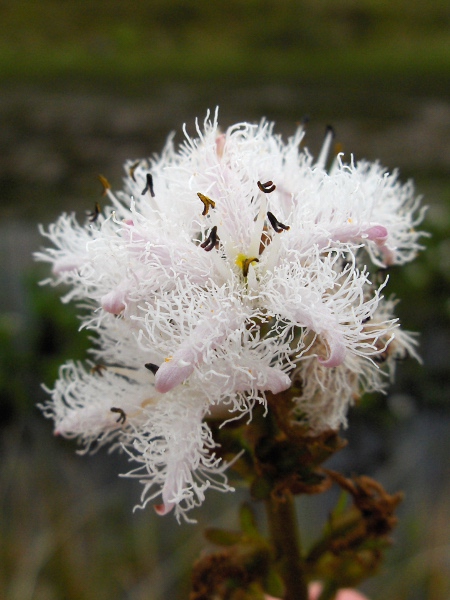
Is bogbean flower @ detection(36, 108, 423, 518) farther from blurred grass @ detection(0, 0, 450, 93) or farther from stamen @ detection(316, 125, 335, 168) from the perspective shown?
blurred grass @ detection(0, 0, 450, 93)

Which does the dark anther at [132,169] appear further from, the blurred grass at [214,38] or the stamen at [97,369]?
the blurred grass at [214,38]

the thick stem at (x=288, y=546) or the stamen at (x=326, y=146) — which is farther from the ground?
the stamen at (x=326, y=146)

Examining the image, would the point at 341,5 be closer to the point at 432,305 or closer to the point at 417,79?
the point at 417,79

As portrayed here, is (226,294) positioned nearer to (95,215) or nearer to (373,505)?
(95,215)

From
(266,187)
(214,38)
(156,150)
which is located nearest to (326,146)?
(266,187)

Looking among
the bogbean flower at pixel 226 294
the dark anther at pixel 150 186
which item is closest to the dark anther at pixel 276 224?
the bogbean flower at pixel 226 294

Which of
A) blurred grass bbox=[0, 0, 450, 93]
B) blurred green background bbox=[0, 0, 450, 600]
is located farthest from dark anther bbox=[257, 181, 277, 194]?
blurred grass bbox=[0, 0, 450, 93]

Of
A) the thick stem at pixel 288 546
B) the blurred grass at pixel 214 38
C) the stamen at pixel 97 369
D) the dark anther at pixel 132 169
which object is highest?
the blurred grass at pixel 214 38
